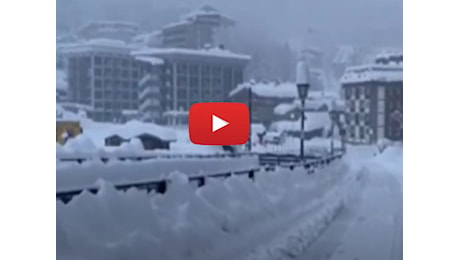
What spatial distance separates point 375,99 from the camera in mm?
2141

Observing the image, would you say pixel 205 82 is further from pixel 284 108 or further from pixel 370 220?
pixel 370 220

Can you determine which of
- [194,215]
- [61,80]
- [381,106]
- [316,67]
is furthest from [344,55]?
[61,80]

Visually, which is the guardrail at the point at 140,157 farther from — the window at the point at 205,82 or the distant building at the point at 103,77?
the window at the point at 205,82

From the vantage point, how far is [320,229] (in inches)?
88.4

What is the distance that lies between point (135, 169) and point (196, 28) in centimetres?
53

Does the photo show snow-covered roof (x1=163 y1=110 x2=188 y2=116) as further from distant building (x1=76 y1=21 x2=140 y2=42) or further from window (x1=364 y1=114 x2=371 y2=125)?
window (x1=364 y1=114 x2=371 y2=125)

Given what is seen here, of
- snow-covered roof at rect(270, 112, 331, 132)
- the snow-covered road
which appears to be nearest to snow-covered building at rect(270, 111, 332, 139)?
snow-covered roof at rect(270, 112, 331, 132)

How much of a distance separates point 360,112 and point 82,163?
1021 millimetres

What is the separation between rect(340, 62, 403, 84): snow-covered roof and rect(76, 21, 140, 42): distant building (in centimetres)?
78

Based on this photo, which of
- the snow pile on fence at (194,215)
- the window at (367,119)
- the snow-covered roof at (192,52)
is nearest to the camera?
the snow pile on fence at (194,215)

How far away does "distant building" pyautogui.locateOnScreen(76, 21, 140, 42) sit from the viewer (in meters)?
1.98

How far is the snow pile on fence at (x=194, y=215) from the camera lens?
6.05 feet

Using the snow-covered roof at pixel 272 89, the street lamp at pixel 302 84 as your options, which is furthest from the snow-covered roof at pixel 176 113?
the street lamp at pixel 302 84
